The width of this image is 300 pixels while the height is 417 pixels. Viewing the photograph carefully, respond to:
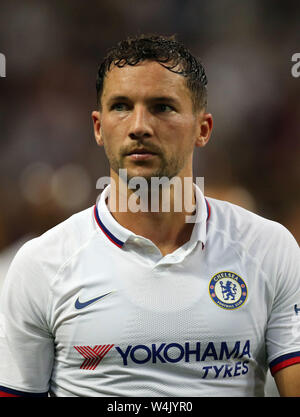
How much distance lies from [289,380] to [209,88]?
80.0 inches

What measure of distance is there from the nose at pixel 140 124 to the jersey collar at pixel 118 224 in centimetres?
28

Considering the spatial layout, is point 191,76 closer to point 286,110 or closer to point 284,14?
point 286,110

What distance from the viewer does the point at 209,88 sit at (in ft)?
10.3

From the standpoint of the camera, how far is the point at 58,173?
288cm

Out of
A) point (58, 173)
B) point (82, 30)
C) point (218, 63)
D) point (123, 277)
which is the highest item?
point (82, 30)

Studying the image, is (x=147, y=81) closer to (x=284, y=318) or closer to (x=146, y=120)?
(x=146, y=120)

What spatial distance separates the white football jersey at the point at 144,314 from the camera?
1473 mm

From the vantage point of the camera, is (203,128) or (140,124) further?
(203,128)

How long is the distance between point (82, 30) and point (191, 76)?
184 centimetres

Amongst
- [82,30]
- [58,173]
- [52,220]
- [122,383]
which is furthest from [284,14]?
[122,383]

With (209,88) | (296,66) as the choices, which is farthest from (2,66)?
(296,66)

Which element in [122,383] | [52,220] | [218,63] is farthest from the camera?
[218,63]

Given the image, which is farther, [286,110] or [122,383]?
[286,110]

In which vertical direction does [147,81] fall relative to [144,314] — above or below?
above
